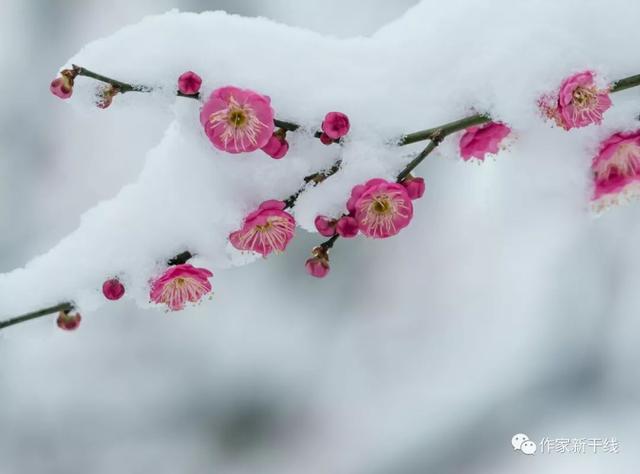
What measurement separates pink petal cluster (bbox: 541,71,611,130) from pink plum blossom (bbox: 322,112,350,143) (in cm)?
35

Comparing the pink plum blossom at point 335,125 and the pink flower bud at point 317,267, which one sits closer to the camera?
the pink plum blossom at point 335,125

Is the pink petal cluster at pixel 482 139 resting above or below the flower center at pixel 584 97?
above

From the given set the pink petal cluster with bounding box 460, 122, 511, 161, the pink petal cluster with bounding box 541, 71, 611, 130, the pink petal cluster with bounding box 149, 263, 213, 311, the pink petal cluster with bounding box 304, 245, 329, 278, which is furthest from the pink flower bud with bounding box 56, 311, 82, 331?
the pink petal cluster with bounding box 541, 71, 611, 130

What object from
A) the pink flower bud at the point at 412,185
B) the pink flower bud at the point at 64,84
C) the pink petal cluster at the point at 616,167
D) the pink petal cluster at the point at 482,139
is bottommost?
the pink flower bud at the point at 412,185

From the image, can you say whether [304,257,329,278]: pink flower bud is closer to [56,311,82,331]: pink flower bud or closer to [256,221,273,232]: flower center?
[256,221,273,232]: flower center

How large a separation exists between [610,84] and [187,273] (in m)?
0.79

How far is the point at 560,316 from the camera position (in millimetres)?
4391

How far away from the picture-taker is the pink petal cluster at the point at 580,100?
1.10 meters

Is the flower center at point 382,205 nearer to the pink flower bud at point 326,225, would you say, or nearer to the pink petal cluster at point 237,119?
the pink flower bud at point 326,225

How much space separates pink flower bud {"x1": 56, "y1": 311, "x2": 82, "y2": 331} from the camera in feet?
4.23

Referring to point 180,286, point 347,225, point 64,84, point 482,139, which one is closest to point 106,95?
point 64,84

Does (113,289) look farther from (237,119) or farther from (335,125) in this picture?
(335,125)

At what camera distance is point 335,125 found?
1166mm

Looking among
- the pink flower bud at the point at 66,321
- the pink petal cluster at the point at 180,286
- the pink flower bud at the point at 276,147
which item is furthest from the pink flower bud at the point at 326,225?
the pink flower bud at the point at 66,321
